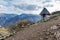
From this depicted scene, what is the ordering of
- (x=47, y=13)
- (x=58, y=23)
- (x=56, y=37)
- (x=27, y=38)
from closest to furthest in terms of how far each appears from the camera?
(x=56, y=37)
(x=27, y=38)
(x=58, y=23)
(x=47, y=13)

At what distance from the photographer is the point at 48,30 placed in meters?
19.5

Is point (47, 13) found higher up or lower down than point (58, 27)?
lower down

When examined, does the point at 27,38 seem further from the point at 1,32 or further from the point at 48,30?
the point at 1,32

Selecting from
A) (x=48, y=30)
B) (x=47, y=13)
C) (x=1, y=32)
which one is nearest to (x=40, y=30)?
(x=48, y=30)

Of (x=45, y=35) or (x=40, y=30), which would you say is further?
(x=40, y=30)

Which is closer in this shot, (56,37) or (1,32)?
(56,37)

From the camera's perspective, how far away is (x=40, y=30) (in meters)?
20.1

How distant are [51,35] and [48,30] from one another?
1.09m

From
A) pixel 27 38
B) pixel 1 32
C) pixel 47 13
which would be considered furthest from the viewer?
pixel 47 13

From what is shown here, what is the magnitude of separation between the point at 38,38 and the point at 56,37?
1.41 metres

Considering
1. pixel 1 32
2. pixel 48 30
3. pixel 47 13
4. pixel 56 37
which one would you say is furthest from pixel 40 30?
pixel 47 13

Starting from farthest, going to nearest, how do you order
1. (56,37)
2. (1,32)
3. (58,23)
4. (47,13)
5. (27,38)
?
(47,13) → (1,32) → (58,23) → (27,38) → (56,37)

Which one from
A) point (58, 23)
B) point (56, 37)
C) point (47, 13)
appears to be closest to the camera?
point (56, 37)

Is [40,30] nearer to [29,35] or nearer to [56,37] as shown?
[29,35]
